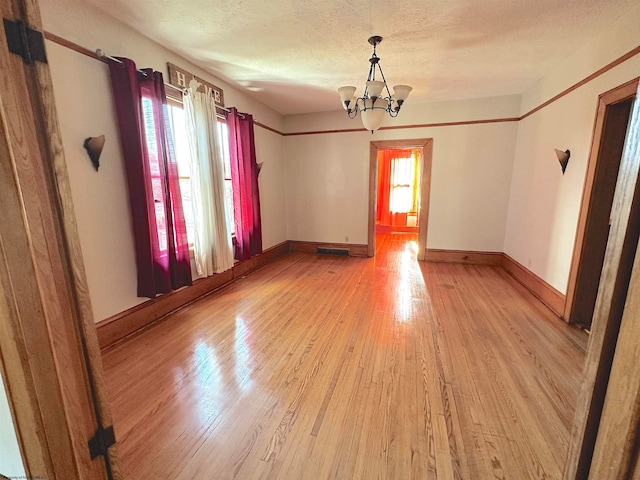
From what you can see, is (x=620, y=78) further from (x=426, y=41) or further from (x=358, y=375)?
(x=358, y=375)

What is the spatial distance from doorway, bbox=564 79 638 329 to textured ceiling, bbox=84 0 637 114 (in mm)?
717

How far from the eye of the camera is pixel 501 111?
421cm

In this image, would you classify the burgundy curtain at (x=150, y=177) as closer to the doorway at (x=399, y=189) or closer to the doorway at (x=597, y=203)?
the doorway at (x=597, y=203)

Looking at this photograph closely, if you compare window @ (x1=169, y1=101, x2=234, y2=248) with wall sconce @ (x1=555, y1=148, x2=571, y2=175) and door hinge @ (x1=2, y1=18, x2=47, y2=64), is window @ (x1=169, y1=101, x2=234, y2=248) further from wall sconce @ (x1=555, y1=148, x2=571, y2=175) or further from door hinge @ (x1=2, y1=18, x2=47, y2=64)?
wall sconce @ (x1=555, y1=148, x2=571, y2=175)

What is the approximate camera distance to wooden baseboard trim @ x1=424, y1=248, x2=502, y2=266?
14.9ft

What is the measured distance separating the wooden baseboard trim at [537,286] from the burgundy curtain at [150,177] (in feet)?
12.6

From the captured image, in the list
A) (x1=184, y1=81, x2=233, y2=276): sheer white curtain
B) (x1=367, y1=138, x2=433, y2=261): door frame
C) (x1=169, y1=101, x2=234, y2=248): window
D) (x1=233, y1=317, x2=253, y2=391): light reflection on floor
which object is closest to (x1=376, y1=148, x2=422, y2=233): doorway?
(x1=367, y1=138, x2=433, y2=261): door frame

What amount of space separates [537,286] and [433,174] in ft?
7.42

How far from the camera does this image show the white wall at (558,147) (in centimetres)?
229

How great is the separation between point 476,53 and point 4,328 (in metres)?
3.82

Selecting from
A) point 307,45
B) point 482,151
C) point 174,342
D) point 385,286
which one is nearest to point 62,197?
point 174,342

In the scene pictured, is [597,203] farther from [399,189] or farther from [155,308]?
[399,189]

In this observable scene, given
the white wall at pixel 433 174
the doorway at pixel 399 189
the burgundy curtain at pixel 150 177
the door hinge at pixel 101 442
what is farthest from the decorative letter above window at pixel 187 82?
the doorway at pixel 399 189

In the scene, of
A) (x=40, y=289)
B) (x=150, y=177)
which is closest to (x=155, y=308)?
(x=150, y=177)
